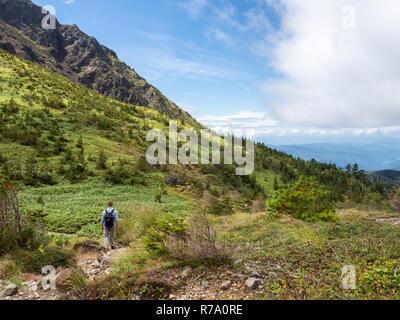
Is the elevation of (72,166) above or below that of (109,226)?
above

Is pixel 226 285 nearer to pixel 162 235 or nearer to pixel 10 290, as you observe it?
pixel 162 235

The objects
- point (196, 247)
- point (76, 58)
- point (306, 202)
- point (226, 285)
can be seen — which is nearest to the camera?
point (226, 285)

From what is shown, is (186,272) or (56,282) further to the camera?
(186,272)

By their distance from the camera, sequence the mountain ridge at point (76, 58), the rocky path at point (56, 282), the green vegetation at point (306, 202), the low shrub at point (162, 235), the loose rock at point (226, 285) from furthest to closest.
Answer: the mountain ridge at point (76, 58) < the green vegetation at point (306, 202) < the low shrub at point (162, 235) < the rocky path at point (56, 282) < the loose rock at point (226, 285)

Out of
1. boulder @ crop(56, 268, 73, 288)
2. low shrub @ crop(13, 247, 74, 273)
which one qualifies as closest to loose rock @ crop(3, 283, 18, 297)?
boulder @ crop(56, 268, 73, 288)

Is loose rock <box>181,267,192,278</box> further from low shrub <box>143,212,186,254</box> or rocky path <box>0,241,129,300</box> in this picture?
rocky path <box>0,241,129,300</box>

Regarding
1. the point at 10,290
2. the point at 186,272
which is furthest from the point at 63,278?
the point at 186,272

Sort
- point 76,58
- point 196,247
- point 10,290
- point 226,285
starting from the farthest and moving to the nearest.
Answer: point 76,58
point 196,247
point 10,290
point 226,285

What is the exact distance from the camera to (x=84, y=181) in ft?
47.5

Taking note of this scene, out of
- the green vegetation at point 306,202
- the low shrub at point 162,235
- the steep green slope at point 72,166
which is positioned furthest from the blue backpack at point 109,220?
the green vegetation at point 306,202

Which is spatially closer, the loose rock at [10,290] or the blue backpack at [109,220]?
the loose rock at [10,290]

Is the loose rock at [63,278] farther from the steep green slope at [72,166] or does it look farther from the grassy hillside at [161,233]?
the steep green slope at [72,166]

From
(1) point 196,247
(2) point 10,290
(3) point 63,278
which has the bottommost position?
(2) point 10,290

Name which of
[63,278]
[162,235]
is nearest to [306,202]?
[162,235]
